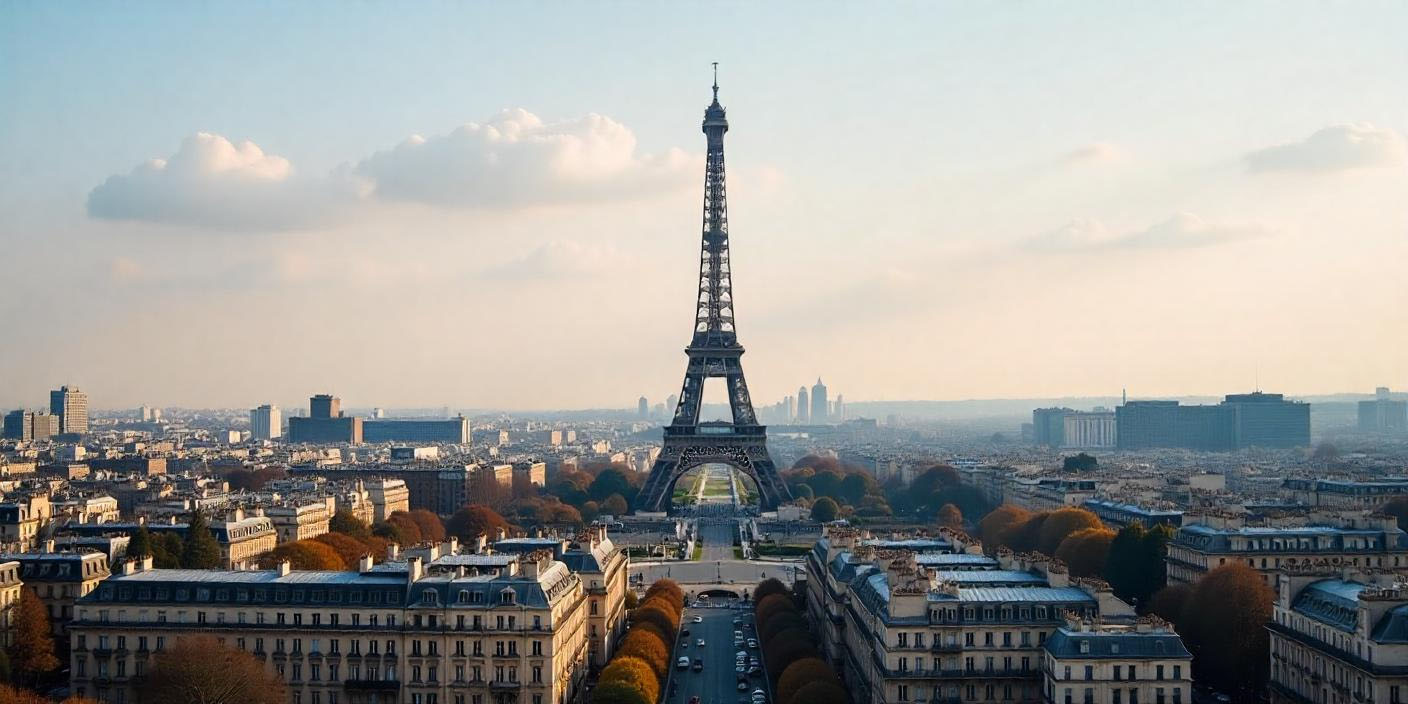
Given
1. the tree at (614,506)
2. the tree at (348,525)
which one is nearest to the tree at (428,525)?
the tree at (348,525)

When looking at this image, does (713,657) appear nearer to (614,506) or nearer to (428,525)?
(428,525)

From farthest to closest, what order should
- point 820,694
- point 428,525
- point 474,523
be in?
point 428,525 → point 474,523 → point 820,694

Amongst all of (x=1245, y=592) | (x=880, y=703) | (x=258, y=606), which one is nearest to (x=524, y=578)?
(x=258, y=606)

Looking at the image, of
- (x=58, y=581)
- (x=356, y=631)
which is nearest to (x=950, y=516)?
(x=58, y=581)

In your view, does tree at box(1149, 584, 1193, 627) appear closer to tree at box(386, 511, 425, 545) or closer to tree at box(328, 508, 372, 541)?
tree at box(386, 511, 425, 545)

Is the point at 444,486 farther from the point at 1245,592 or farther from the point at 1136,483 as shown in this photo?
the point at 1245,592

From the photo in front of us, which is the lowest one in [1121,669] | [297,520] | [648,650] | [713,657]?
[713,657]

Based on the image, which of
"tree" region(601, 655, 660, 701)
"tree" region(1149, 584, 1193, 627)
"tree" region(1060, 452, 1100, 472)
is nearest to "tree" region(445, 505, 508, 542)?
"tree" region(601, 655, 660, 701)
